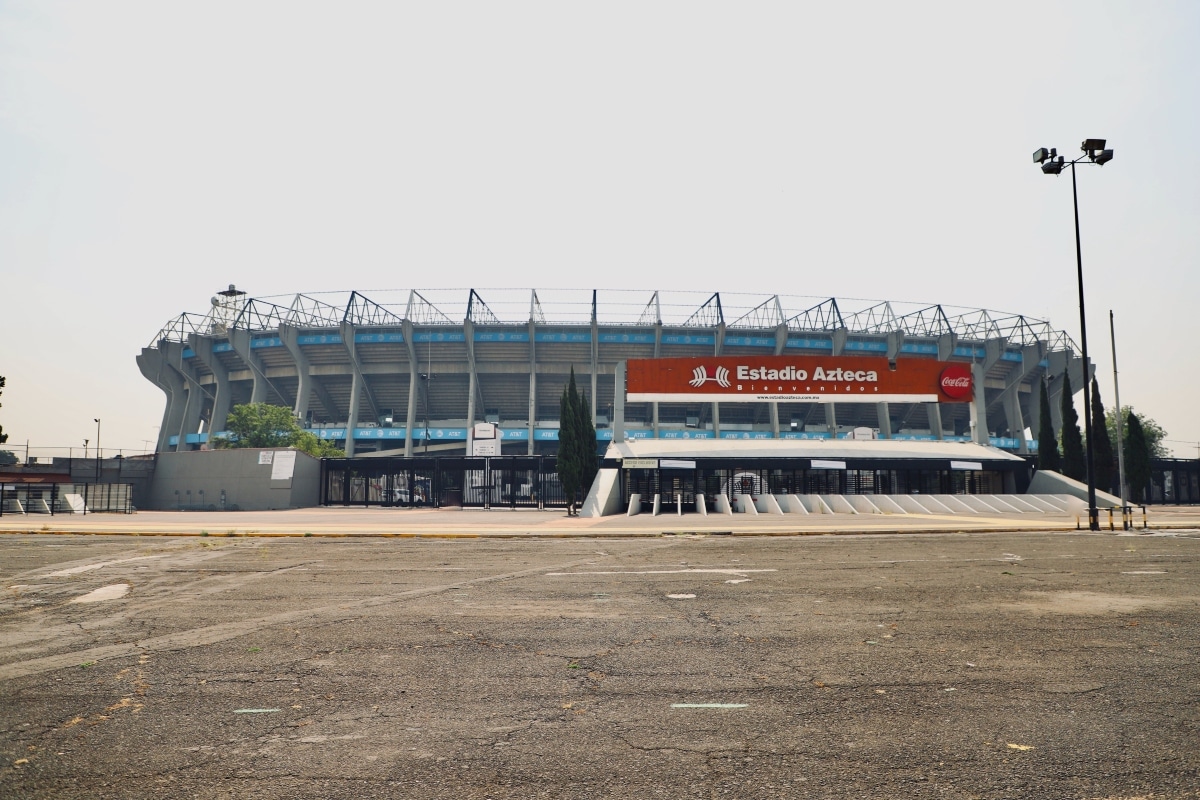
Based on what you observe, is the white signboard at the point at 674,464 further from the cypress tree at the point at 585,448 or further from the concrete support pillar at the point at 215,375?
the concrete support pillar at the point at 215,375

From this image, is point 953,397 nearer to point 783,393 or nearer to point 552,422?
point 783,393

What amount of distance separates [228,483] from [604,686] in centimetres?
3960

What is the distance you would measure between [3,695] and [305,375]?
69534 millimetres

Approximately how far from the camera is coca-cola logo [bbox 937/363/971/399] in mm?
37375

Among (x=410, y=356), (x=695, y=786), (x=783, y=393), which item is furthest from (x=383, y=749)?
(x=410, y=356)

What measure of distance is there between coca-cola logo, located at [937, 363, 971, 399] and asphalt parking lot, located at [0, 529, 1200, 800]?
93.8 feet

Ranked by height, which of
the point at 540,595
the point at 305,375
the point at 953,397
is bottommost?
the point at 540,595

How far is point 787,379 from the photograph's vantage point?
3644 centimetres

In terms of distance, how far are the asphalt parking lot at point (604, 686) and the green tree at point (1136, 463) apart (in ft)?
116

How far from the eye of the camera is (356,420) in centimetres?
6875

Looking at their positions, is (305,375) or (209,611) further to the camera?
(305,375)

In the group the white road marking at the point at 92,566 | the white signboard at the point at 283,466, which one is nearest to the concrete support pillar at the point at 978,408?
the white signboard at the point at 283,466

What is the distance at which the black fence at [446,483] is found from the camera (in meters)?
40.5

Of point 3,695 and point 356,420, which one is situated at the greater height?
point 356,420
